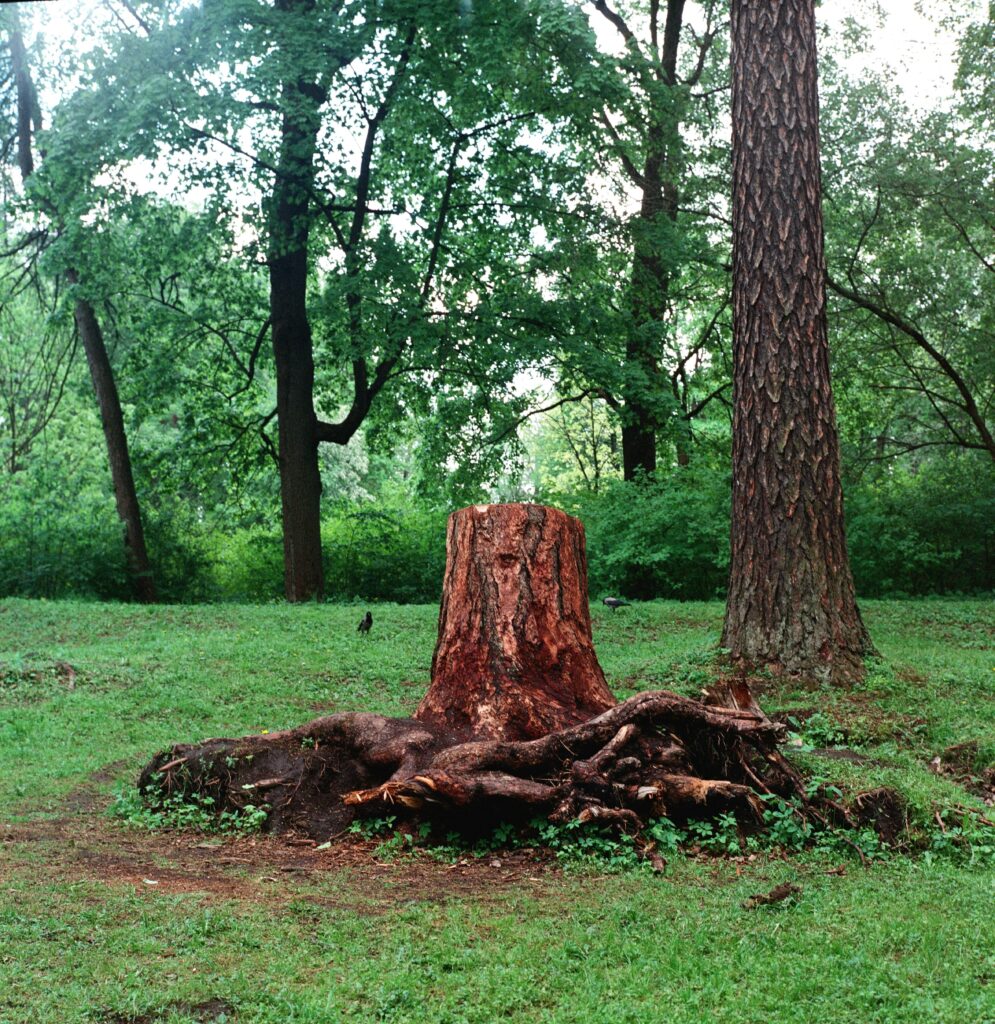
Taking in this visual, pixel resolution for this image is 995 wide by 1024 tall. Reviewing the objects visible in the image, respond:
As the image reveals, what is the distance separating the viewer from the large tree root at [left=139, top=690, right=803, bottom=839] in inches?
202

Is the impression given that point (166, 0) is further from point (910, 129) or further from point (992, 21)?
point (992, 21)

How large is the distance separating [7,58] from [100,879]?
1985 cm

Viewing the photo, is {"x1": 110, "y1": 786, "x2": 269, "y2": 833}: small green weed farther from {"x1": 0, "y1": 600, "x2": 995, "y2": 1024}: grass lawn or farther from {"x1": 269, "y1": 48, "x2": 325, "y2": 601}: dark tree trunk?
{"x1": 269, "y1": 48, "x2": 325, "y2": 601}: dark tree trunk

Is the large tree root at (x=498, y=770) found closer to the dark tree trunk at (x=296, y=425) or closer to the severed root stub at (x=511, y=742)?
the severed root stub at (x=511, y=742)

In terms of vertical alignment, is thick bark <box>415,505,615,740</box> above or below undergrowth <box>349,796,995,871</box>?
above

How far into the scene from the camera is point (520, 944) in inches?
145

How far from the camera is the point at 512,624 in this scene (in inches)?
243

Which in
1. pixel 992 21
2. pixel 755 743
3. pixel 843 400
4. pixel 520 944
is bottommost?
pixel 520 944

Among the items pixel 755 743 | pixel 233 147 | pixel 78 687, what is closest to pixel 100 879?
pixel 755 743

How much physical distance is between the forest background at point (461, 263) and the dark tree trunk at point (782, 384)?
6.77 meters

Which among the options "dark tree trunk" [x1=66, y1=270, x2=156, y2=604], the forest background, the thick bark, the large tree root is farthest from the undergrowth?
"dark tree trunk" [x1=66, y1=270, x2=156, y2=604]

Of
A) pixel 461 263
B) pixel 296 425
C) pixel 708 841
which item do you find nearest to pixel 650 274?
pixel 461 263

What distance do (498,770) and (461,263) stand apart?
14.3 metres

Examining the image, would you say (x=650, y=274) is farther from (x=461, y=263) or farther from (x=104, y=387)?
(x=104, y=387)
